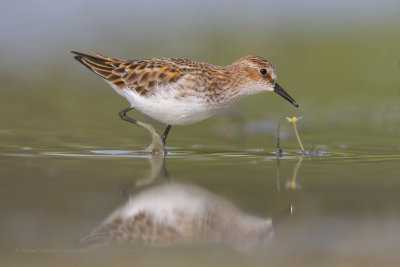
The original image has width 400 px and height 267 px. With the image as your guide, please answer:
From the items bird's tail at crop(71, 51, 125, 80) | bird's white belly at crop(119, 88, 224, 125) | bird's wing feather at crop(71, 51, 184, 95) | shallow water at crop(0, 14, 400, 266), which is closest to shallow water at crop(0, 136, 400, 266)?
shallow water at crop(0, 14, 400, 266)

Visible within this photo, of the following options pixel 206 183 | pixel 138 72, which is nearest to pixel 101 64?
pixel 138 72

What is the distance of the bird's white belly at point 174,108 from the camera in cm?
881

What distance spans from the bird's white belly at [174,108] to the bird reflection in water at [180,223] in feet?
7.96

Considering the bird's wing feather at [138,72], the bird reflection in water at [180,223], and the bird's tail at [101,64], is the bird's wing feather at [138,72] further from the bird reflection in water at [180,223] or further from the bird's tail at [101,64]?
the bird reflection in water at [180,223]

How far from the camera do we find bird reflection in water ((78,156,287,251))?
5191 millimetres

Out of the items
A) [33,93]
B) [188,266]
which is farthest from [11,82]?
[188,266]

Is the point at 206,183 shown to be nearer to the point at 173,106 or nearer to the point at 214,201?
the point at 214,201

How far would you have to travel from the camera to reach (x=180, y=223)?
18.4 feet

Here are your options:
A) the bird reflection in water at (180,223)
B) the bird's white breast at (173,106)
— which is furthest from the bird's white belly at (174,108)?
the bird reflection in water at (180,223)

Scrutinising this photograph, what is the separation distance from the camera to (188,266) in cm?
462

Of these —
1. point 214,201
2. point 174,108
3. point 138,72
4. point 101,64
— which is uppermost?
point 101,64

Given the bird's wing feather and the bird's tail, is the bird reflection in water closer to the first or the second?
the bird's wing feather

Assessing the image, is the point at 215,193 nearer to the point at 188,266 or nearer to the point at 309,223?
the point at 309,223

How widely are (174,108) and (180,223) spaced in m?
3.42
